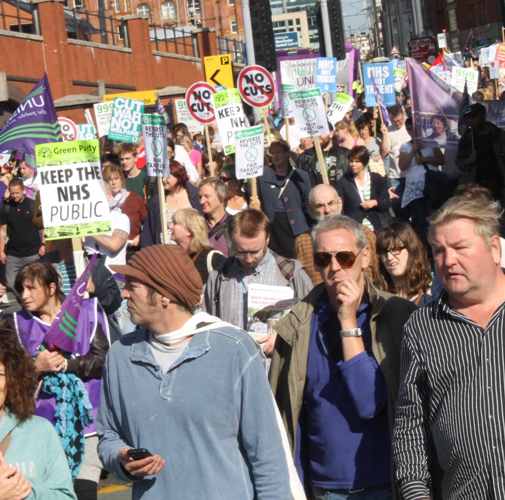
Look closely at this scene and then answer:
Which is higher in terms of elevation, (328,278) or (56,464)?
(328,278)

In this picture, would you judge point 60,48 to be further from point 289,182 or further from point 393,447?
point 393,447

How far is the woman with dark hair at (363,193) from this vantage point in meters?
12.4

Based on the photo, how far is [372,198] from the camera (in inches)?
496

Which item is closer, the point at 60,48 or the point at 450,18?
the point at 60,48

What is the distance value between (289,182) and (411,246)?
5.88 m

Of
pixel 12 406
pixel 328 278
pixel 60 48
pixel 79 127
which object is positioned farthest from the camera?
pixel 60 48

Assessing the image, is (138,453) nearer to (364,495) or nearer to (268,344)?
(364,495)

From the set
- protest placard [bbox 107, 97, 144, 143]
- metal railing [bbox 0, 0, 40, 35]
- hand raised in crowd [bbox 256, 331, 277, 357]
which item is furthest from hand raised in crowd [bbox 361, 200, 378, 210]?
metal railing [bbox 0, 0, 40, 35]

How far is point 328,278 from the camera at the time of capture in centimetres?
482

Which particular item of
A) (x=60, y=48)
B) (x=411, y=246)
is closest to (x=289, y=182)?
(x=411, y=246)

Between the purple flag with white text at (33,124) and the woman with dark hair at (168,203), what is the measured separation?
68.3 inches

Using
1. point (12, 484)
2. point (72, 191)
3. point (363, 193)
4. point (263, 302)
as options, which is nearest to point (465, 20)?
point (363, 193)

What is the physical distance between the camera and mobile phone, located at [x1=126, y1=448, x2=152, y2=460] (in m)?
4.13

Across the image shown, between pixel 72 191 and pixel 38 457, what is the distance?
4.95 m
